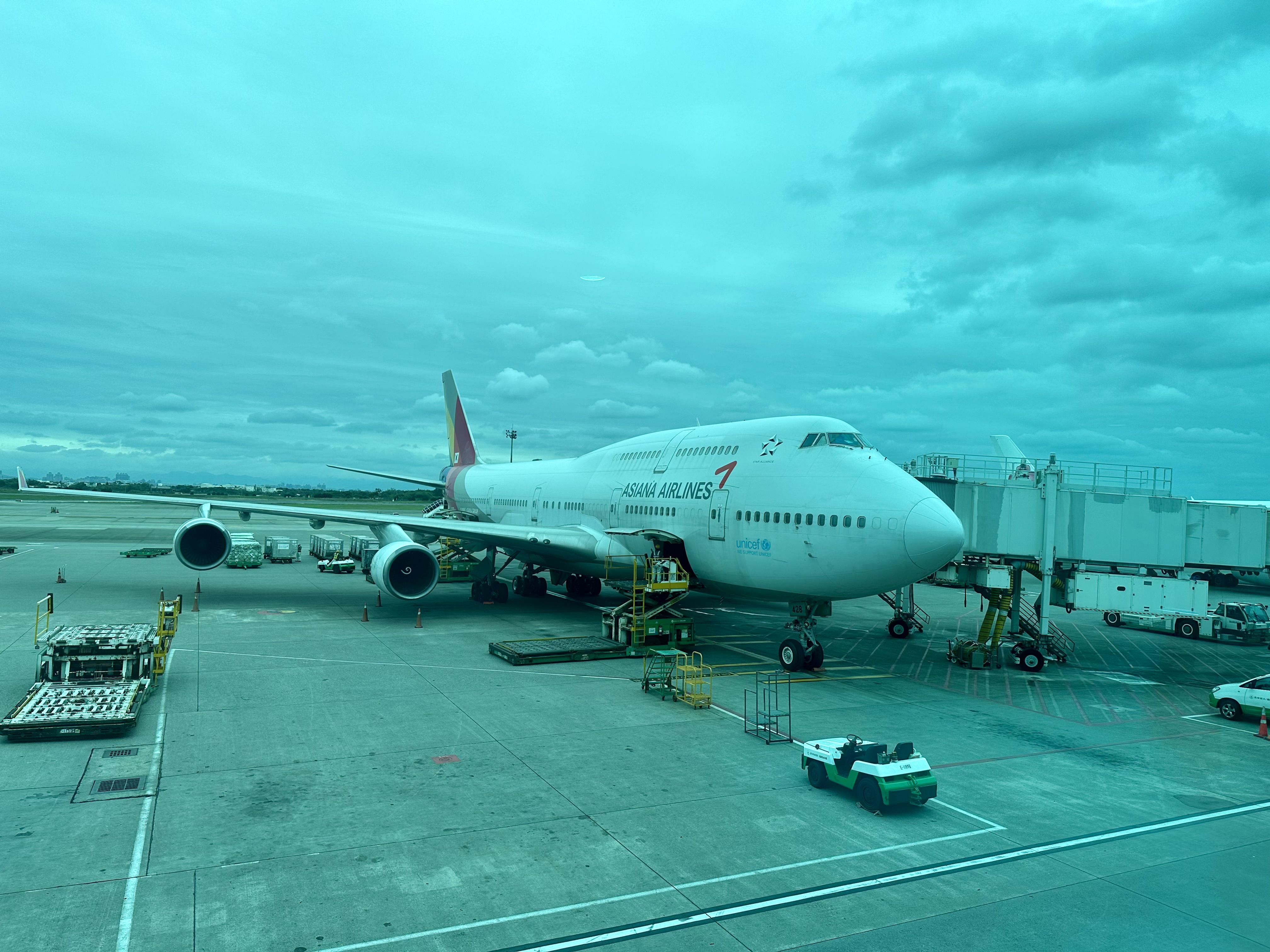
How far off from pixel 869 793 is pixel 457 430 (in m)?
43.1

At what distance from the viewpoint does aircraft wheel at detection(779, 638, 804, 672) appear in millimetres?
21547

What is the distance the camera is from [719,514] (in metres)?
23.2

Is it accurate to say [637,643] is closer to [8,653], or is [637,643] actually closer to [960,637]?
[960,637]

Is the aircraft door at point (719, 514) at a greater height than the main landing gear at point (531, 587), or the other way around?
the aircraft door at point (719, 514)

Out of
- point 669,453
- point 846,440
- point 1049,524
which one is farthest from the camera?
point 669,453

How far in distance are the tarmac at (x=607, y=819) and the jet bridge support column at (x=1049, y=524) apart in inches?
136

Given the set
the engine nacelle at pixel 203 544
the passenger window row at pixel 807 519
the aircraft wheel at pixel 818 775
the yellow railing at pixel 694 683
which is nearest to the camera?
the aircraft wheel at pixel 818 775

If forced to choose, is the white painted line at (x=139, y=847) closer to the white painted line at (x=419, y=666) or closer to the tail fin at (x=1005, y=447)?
the white painted line at (x=419, y=666)

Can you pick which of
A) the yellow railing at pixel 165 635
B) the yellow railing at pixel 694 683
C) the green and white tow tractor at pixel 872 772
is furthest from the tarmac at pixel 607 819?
the yellow railing at pixel 165 635

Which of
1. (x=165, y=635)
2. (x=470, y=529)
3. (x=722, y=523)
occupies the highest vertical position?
(x=722, y=523)

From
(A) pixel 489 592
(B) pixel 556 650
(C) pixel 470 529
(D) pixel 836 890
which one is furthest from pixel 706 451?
(D) pixel 836 890

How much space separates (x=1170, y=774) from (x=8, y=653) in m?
26.8

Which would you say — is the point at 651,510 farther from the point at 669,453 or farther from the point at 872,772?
the point at 872,772

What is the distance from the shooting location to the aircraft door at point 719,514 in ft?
75.5
